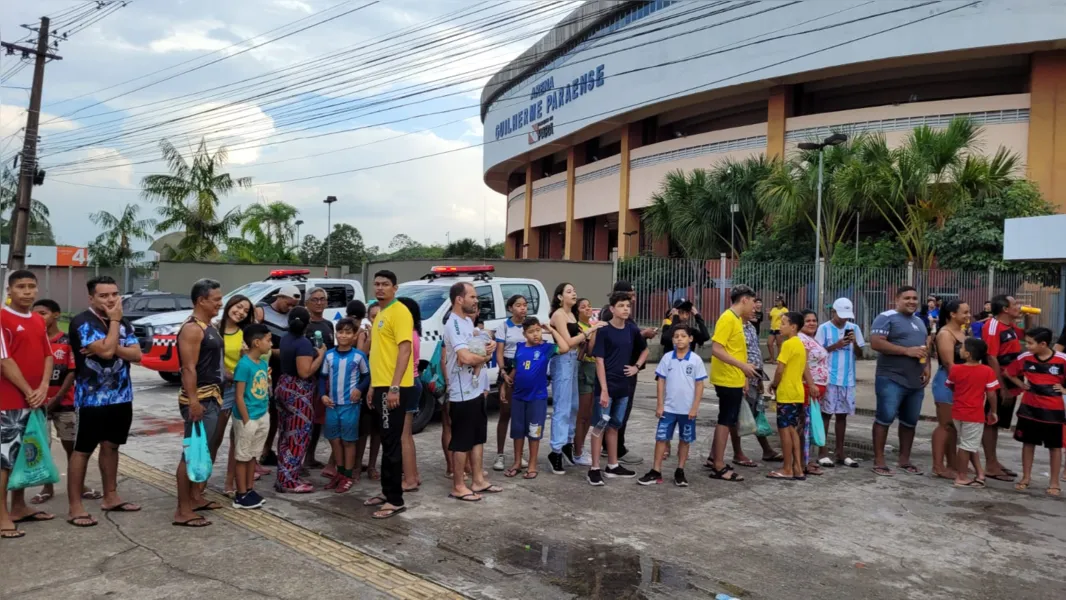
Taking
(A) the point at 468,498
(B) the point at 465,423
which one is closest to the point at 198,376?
(B) the point at 465,423

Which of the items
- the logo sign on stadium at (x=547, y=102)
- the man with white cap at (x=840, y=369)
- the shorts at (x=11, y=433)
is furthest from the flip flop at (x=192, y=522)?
the logo sign on stadium at (x=547, y=102)

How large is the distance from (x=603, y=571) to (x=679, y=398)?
97.0 inches

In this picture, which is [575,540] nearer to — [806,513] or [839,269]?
[806,513]

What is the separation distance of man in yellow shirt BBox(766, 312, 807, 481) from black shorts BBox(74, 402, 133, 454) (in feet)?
18.7

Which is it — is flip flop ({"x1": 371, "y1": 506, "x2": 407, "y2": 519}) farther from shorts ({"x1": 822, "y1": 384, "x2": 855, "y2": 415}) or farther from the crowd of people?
shorts ({"x1": 822, "y1": 384, "x2": 855, "y2": 415})

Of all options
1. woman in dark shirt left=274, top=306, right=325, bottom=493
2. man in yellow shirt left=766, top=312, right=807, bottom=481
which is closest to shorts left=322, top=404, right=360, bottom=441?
woman in dark shirt left=274, top=306, right=325, bottom=493

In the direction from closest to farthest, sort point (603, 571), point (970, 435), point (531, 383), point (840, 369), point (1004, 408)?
point (603, 571), point (531, 383), point (970, 435), point (1004, 408), point (840, 369)

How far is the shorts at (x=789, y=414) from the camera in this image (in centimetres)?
756

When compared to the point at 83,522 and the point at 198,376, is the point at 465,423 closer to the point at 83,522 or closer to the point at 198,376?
the point at 198,376

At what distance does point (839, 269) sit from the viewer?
2077cm

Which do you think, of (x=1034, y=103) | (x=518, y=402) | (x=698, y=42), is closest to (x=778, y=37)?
(x=698, y=42)

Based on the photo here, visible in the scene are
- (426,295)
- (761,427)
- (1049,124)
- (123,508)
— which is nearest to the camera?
(123,508)

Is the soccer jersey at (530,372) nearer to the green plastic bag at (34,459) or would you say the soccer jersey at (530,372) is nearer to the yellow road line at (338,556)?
the yellow road line at (338,556)

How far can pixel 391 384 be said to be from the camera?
624cm
